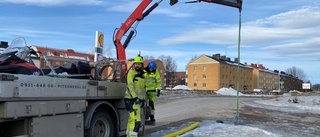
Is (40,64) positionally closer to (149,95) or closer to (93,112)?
(93,112)

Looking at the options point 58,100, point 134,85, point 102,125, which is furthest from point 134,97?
point 58,100

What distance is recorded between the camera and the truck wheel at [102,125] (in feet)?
23.9

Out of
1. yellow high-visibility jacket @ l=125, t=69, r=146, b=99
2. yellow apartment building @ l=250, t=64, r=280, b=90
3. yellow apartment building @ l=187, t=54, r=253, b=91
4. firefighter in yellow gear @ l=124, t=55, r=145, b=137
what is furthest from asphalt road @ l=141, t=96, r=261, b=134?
yellow apartment building @ l=250, t=64, r=280, b=90

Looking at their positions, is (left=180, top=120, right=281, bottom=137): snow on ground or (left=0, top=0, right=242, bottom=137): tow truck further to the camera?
(left=180, top=120, right=281, bottom=137): snow on ground

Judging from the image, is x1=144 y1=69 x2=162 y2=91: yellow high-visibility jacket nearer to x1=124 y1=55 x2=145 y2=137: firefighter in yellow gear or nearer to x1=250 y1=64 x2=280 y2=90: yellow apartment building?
x1=124 y1=55 x2=145 y2=137: firefighter in yellow gear

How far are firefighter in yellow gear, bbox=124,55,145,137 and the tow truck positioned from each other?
38cm

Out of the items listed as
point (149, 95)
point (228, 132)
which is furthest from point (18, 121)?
point (228, 132)

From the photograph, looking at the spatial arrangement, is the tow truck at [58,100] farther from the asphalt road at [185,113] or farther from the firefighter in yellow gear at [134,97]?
the asphalt road at [185,113]

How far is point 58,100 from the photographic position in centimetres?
596

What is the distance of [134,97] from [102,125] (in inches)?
37.3

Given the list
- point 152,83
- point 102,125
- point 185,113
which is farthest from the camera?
point 185,113

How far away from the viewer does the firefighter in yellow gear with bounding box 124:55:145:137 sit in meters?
7.79

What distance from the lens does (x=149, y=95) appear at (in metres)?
9.47

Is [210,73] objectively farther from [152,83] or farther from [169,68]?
[152,83]
